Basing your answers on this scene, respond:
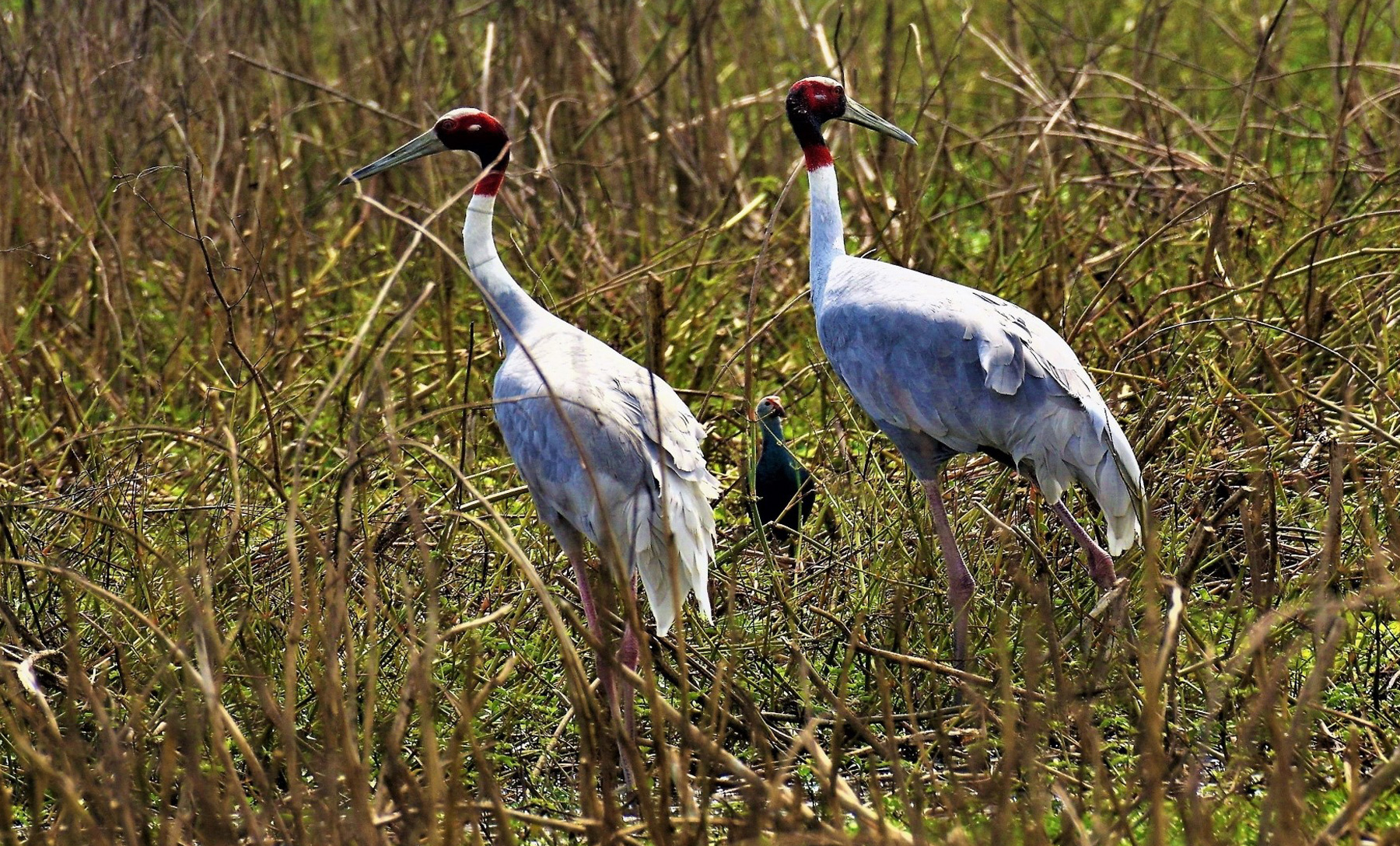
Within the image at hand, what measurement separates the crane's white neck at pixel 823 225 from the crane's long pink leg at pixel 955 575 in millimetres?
622

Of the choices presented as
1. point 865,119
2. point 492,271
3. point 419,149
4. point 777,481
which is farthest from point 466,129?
point 777,481

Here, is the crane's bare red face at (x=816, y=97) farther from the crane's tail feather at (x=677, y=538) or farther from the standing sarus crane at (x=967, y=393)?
the crane's tail feather at (x=677, y=538)

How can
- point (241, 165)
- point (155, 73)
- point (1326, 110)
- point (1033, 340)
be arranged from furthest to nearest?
point (1326, 110) → point (155, 73) → point (241, 165) → point (1033, 340)

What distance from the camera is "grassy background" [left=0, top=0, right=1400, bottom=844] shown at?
7.59 feet

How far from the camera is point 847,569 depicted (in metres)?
3.78

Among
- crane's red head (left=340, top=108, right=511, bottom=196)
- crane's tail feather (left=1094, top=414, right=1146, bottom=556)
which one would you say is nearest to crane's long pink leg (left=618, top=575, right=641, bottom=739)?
crane's tail feather (left=1094, top=414, right=1146, bottom=556)

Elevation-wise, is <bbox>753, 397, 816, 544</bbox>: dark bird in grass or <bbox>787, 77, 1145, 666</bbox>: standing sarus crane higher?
<bbox>787, 77, 1145, 666</bbox>: standing sarus crane

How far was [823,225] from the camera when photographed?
4312 millimetres

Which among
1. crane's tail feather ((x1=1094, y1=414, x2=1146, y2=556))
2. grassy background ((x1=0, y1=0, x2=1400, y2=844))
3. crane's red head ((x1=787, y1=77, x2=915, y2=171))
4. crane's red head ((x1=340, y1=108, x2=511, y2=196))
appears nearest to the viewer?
grassy background ((x1=0, y1=0, x2=1400, y2=844))

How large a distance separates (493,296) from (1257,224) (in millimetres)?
2644

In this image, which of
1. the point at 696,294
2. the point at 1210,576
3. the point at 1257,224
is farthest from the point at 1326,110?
the point at 1210,576

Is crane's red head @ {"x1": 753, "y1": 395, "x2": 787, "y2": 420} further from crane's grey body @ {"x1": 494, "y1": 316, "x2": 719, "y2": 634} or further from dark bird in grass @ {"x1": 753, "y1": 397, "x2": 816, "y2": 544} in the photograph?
crane's grey body @ {"x1": 494, "y1": 316, "x2": 719, "y2": 634}

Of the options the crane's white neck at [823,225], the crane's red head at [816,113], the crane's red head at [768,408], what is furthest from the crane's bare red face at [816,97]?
the crane's red head at [768,408]

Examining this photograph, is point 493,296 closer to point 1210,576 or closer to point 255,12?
point 1210,576
